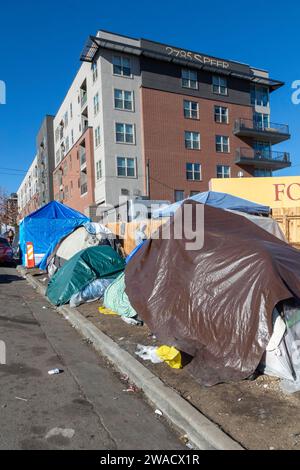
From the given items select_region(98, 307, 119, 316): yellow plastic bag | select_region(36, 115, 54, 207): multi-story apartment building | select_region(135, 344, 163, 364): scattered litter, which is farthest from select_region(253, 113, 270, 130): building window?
select_region(135, 344, 163, 364): scattered litter

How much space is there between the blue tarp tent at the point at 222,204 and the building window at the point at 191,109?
80.4ft

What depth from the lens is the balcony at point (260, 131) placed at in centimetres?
4069

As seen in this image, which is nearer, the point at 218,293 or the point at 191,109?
the point at 218,293

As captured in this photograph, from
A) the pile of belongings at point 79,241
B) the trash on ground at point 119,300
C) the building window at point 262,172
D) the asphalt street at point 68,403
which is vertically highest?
the building window at point 262,172

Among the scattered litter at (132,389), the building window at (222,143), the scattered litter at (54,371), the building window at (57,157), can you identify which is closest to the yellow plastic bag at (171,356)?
the scattered litter at (132,389)

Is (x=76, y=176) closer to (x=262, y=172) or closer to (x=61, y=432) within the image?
(x=262, y=172)

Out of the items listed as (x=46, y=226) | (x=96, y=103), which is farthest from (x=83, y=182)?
(x=46, y=226)

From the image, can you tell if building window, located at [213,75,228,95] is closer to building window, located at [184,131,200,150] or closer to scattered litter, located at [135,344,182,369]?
building window, located at [184,131,200,150]

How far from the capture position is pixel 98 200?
35.8 metres

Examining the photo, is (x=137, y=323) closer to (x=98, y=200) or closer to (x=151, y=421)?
(x=151, y=421)

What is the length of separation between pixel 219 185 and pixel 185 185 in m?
14.5

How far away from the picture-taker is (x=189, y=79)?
3878 cm

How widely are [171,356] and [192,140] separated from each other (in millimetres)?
34946

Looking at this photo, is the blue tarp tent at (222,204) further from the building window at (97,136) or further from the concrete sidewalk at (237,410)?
the building window at (97,136)
